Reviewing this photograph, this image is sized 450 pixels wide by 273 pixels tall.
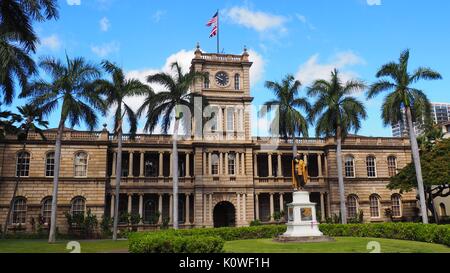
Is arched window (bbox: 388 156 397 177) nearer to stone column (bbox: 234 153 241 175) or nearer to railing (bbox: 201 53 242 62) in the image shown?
stone column (bbox: 234 153 241 175)

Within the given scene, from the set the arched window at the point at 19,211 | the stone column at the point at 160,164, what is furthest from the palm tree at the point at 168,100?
the arched window at the point at 19,211

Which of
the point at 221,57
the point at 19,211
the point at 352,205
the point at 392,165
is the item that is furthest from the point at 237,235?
the point at 392,165

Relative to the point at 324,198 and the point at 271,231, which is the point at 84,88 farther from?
the point at 324,198

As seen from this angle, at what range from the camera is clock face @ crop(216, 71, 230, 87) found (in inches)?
1753

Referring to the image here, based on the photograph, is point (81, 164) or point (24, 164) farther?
point (81, 164)

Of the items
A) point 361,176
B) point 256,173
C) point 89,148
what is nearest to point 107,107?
point 89,148

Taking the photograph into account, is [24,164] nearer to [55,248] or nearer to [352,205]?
[55,248]

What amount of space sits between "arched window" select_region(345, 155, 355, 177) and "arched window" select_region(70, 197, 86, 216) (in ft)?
90.1

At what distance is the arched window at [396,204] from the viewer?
45500 mm

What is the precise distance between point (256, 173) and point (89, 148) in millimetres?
17212

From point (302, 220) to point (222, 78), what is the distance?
24263 millimetres

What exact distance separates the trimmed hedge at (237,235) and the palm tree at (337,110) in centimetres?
629

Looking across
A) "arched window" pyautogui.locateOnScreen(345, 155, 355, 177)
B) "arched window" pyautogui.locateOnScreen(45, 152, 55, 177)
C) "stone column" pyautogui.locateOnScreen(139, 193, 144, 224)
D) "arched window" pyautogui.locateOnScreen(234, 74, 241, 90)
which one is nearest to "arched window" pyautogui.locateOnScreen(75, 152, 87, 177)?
"arched window" pyautogui.locateOnScreen(45, 152, 55, 177)

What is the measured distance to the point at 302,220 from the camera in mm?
23531
